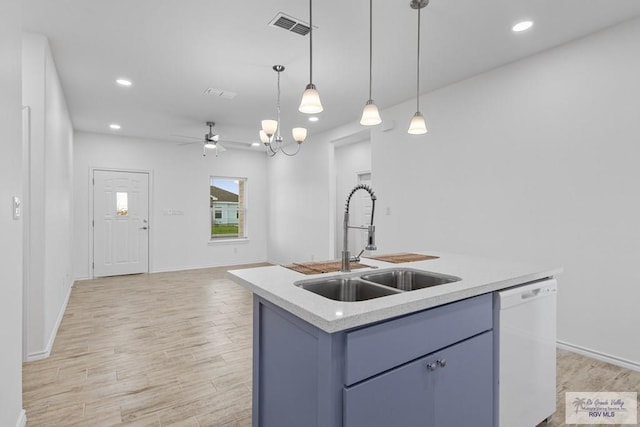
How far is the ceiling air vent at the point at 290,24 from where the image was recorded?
2.57m

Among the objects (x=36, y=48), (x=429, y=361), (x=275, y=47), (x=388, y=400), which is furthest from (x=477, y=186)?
(x=36, y=48)

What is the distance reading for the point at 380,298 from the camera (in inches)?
52.0

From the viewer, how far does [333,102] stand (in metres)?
4.55

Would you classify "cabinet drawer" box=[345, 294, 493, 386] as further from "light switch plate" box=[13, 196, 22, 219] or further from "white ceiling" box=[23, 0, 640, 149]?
"white ceiling" box=[23, 0, 640, 149]

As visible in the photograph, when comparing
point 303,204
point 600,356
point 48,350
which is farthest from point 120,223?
point 600,356

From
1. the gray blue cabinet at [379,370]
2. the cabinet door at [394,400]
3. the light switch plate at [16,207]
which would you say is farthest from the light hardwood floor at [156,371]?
the light switch plate at [16,207]

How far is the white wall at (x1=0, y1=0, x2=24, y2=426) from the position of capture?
154 cm

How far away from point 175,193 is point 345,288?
6078 millimetres

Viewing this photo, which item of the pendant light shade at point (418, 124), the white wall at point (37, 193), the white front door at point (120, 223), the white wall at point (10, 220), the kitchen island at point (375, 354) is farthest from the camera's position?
the white front door at point (120, 223)

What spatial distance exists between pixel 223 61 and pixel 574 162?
338cm

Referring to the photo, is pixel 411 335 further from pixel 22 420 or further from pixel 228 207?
pixel 228 207

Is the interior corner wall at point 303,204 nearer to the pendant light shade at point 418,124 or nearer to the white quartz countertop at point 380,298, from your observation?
the pendant light shade at point 418,124

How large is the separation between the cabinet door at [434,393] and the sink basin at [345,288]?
434 mm

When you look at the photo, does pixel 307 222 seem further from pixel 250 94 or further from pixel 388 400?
pixel 388 400
